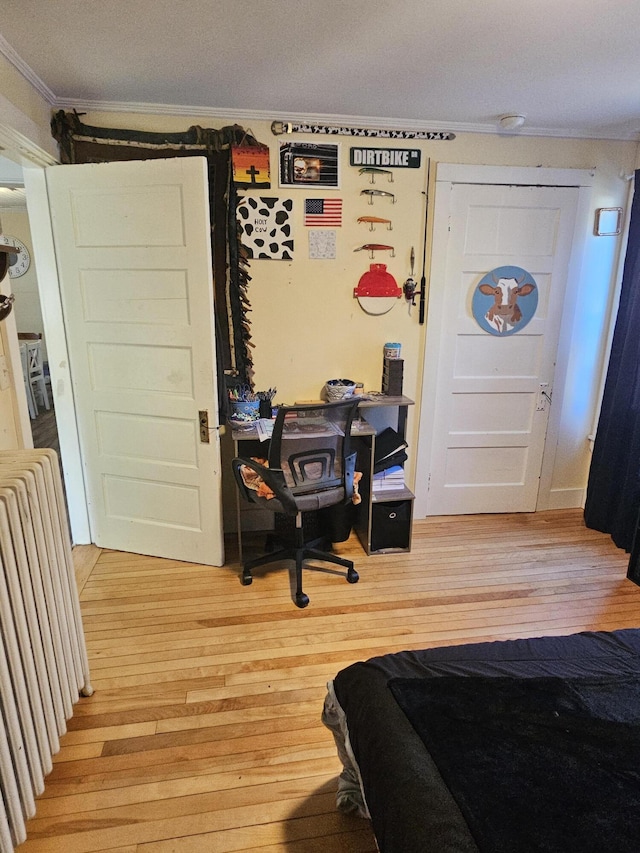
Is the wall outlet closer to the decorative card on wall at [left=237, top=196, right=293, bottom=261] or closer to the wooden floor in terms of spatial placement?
the wooden floor

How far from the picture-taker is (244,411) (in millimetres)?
2877

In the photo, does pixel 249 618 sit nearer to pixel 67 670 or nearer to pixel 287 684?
pixel 287 684

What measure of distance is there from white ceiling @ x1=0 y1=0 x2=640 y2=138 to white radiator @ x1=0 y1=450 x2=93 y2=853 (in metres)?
1.63

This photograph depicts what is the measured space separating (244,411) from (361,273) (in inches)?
44.0

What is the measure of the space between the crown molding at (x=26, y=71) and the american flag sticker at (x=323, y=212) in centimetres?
138

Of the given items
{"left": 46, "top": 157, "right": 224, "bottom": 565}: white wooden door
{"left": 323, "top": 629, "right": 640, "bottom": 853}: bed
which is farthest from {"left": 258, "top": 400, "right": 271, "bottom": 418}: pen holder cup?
{"left": 323, "top": 629, "right": 640, "bottom": 853}: bed

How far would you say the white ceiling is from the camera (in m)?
1.69

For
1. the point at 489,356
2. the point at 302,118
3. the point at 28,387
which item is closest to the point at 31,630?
the point at 302,118

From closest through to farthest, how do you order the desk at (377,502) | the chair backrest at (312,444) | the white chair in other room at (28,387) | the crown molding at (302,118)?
the chair backrest at (312,444), the crown molding at (302,118), the desk at (377,502), the white chair in other room at (28,387)

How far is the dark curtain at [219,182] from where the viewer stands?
2.59 meters

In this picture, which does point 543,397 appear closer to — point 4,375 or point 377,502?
point 377,502

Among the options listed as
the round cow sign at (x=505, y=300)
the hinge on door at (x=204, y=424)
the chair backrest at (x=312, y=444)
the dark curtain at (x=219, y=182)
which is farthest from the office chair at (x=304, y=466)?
the round cow sign at (x=505, y=300)

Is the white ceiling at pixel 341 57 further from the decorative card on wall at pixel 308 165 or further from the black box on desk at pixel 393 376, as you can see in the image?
the black box on desk at pixel 393 376

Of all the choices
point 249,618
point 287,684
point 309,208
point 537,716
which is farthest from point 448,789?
point 309,208
